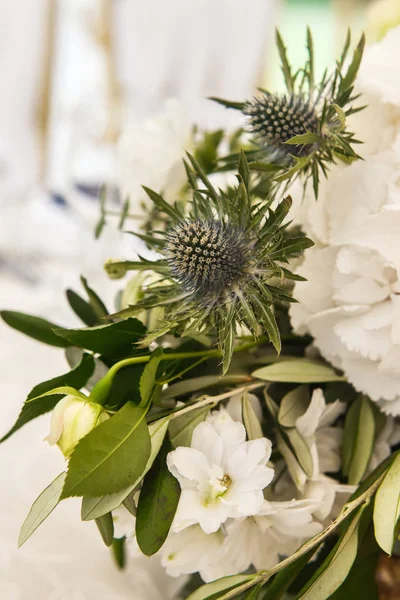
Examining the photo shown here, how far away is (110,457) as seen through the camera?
0.96 ft

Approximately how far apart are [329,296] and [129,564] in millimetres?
290

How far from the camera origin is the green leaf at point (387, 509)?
0.30m

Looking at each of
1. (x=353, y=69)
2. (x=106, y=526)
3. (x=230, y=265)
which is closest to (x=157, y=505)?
(x=106, y=526)

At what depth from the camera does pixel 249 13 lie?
106 inches

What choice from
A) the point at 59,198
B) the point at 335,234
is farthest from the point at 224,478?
the point at 59,198

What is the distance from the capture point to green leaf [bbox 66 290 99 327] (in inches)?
16.3

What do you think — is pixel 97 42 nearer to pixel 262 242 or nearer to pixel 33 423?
pixel 33 423

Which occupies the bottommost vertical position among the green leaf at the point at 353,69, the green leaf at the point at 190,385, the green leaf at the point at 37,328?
the green leaf at the point at 190,385

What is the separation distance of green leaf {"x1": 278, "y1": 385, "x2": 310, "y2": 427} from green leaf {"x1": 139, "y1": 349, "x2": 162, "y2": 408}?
0.09 m

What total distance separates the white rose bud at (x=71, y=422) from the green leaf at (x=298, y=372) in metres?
0.11

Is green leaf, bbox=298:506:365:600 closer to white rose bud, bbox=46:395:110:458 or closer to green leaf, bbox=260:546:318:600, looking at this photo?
green leaf, bbox=260:546:318:600

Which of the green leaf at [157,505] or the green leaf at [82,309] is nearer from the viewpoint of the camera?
the green leaf at [157,505]

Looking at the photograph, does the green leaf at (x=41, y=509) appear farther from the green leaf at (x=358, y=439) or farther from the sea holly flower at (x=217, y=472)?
the green leaf at (x=358, y=439)

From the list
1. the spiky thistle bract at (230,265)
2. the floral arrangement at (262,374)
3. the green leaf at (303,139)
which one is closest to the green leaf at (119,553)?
the floral arrangement at (262,374)
